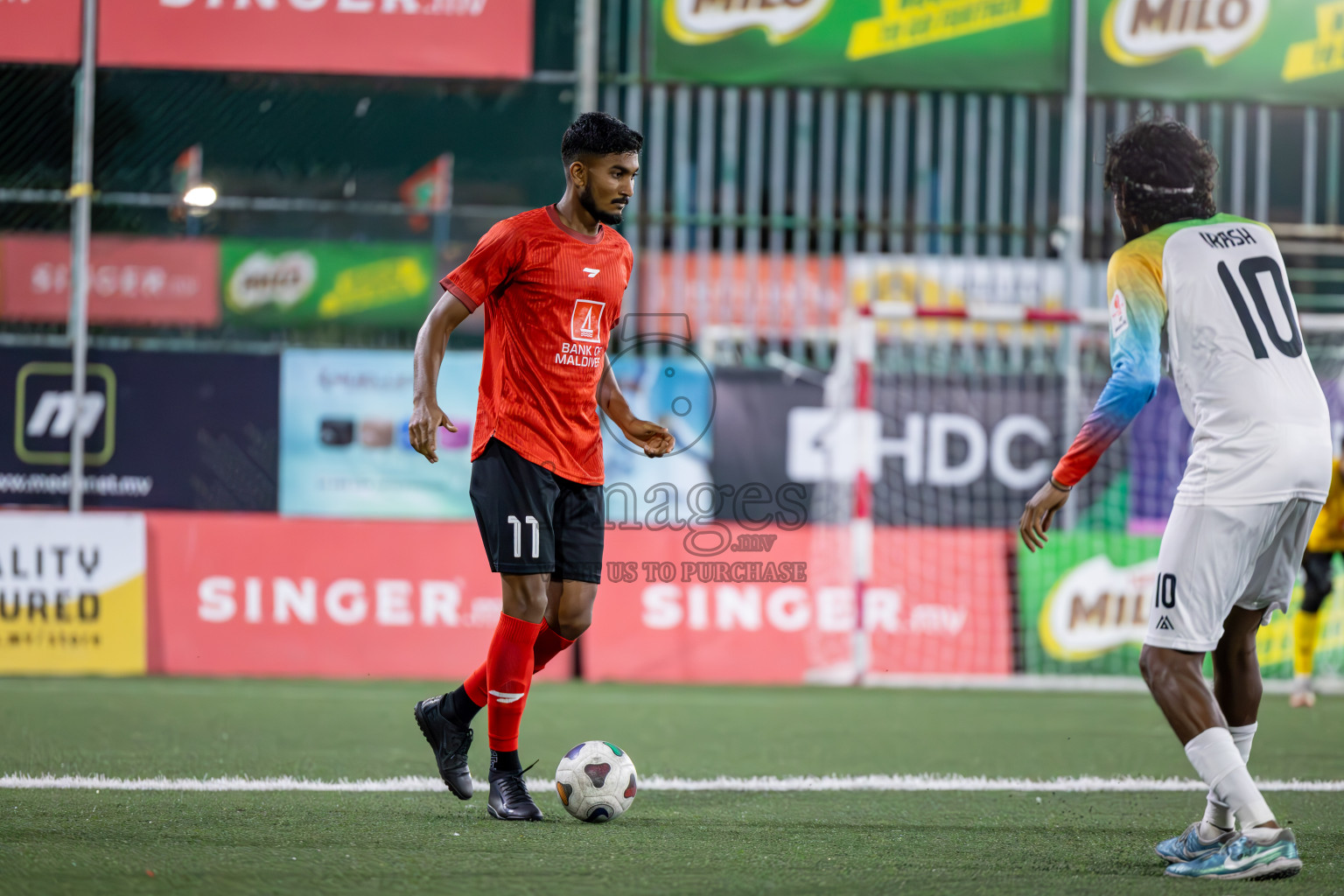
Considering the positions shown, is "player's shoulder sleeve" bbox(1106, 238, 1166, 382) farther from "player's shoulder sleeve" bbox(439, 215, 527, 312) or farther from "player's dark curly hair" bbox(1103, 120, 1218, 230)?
"player's shoulder sleeve" bbox(439, 215, 527, 312)

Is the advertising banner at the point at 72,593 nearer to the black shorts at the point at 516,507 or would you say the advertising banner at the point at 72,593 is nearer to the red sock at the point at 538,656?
the red sock at the point at 538,656

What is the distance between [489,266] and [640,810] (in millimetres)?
1813

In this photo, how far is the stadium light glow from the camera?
37.0ft

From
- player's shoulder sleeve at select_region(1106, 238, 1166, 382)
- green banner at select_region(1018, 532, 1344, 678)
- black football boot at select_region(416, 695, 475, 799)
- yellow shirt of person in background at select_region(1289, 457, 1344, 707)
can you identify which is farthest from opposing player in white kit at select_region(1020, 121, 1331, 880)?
green banner at select_region(1018, 532, 1344, 678)

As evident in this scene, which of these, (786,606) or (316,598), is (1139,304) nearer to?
(786,606)

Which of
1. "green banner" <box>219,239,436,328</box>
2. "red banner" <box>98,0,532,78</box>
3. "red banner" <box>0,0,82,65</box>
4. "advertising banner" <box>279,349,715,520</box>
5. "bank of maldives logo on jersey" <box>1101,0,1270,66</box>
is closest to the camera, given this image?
"advertising banner" <box>279,349,715,520</box>

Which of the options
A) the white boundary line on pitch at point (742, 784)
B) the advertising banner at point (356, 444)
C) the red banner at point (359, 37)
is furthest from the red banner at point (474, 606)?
the white boundary line on pitch at point (742, 784)

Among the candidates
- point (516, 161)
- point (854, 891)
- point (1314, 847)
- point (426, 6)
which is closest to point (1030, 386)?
point (516, 161)

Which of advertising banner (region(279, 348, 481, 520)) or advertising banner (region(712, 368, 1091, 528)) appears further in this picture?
advertising banner (region(712, 368, 1091, 528))

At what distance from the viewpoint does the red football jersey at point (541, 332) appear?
4.88 meters

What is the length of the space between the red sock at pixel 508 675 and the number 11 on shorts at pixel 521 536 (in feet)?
0.73

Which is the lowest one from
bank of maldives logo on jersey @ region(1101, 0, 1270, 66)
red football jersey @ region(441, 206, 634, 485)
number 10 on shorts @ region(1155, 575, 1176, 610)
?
number 10 on shorts @ region(1155, 575, 1176, 610)

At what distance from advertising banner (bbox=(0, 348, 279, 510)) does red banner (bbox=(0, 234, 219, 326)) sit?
471 millimetres

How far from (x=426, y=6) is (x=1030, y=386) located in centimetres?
530
